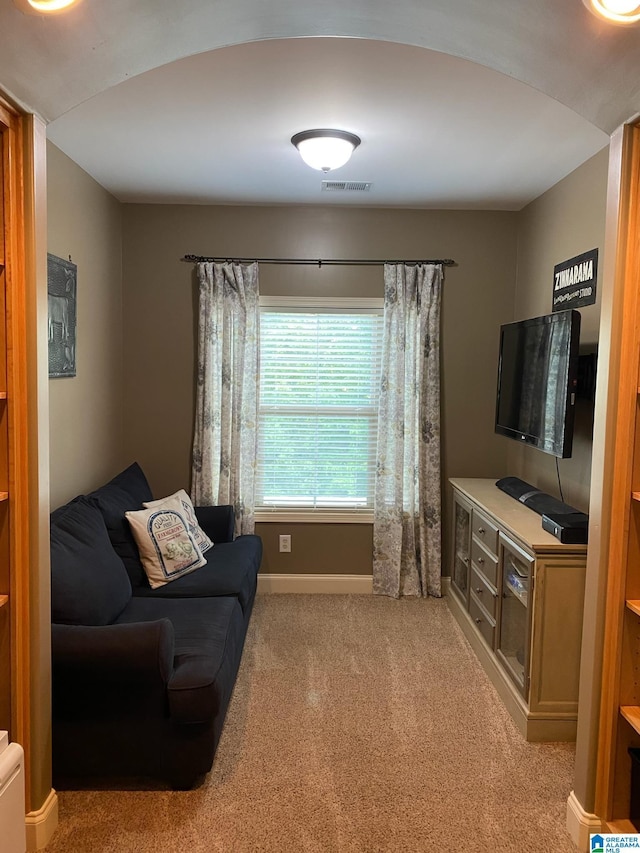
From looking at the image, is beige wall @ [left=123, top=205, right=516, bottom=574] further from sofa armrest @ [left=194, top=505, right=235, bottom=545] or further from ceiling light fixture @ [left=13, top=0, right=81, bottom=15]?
ceiling light fixture @ [left=13, top=0, right=81, bottom=15]

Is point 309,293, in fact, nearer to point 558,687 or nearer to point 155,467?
point 155,467

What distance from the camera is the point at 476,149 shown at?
3.35 metres

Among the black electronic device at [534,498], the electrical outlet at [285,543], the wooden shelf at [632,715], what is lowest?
the electrical outlet at [285,543]

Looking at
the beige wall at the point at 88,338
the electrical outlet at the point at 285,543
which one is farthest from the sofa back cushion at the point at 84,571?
the electrical outlet at the point at 285,543

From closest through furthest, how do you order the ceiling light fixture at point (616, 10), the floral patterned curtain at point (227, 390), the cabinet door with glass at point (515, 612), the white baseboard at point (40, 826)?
the ceiling light fixture at point (616, 10) → the white baseboard at point (40, 826) → the cabinet door with glass at point (515, 612) → the floral patterned curtain at point (227, 390)

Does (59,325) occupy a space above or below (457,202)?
below

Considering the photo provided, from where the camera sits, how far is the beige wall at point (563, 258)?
336cm

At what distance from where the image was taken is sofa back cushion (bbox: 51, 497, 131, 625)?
8.58ft

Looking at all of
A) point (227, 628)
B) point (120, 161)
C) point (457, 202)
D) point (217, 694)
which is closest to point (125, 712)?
point (217, 694)

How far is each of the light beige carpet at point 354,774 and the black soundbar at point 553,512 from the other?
2.95 feet

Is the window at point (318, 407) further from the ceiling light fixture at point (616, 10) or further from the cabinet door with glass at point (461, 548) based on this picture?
the ceiling light fixture at point (616, 10)

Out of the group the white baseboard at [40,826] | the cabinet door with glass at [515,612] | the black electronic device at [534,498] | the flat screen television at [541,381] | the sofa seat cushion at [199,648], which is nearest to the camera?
the white baseboard at [40,826]

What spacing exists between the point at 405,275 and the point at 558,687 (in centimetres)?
274

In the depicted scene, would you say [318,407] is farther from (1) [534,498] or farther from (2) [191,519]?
(1) [534,498]
